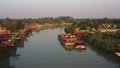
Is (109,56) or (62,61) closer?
(62,61)

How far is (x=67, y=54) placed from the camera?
12.2 m

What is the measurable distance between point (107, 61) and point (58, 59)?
193 cm

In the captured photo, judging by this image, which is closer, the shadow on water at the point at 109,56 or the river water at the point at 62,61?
the river water at the point at 62,61

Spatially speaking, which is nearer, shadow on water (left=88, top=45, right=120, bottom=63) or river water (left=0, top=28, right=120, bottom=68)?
river water (left=0, top=28, right=120, bottom=68)

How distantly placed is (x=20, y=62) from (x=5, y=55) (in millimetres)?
822

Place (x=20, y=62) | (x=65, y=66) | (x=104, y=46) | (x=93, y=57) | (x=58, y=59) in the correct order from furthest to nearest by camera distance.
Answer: (x=104, y=46), (x=93, y=57), (x=58, y=59), (x=20, y=62), (x=65, y=66)

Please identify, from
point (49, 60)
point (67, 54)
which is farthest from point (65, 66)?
point (67, 54)

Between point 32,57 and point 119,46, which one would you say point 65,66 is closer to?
point 32,57

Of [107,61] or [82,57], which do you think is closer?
[107,61]

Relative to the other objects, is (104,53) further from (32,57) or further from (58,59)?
(32,57)

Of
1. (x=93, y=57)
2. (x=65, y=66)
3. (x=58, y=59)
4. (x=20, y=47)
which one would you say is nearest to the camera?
(x=65, y=66)

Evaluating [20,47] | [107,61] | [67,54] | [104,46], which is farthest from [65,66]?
[20,47]

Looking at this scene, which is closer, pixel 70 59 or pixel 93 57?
pixel 70 59

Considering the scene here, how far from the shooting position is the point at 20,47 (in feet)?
46.8
